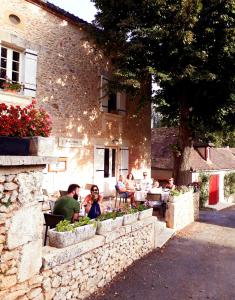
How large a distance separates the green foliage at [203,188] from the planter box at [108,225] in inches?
539

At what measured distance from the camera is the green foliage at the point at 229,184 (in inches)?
938

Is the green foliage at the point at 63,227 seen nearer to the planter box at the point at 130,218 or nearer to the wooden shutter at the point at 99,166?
the planter box at the point at 130,218

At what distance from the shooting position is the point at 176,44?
10555 mm

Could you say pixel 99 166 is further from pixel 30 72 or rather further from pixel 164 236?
pixel 30 72

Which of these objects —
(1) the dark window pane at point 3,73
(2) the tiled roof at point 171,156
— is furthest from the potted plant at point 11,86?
(2) the tiled roof at point 171,156

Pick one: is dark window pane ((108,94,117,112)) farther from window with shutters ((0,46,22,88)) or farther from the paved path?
the paved path

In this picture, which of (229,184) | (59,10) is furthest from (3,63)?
(229,184)

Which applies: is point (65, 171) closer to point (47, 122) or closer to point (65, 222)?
point (65, 222)

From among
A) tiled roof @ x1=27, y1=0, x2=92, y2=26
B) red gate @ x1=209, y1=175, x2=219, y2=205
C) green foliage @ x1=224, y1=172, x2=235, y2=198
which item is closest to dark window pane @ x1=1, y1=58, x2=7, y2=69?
tiled roof @ x1=27, y1=0, x2=92, y2=26

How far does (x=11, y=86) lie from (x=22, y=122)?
5.12 meters

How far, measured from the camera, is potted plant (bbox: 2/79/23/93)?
898cm

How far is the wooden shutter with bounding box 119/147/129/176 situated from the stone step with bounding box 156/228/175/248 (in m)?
4.02

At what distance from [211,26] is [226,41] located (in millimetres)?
840

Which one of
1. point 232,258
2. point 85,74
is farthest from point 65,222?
point 85,74
